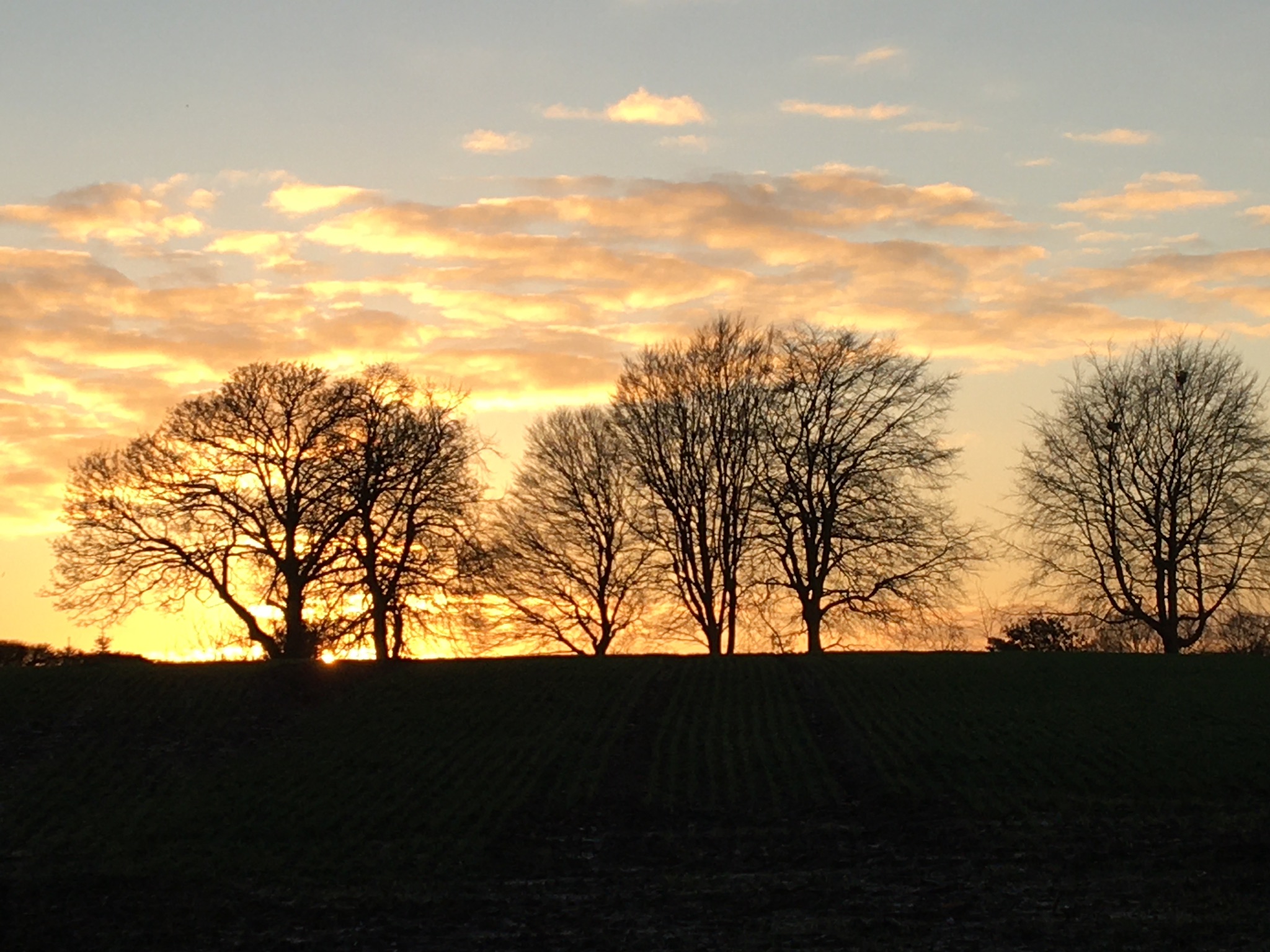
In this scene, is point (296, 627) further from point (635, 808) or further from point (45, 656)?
point (635, 808)

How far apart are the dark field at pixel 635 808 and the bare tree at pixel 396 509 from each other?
11876 mm

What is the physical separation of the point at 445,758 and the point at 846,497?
2916 centimetres

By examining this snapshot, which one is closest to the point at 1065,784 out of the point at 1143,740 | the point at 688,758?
the point at 1143,740

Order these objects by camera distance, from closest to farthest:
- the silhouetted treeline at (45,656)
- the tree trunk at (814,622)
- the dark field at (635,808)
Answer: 1. the dark field at (635,808)
2. the silhouetted treeline at (45,656)
3. the tree trunk at (814,622)

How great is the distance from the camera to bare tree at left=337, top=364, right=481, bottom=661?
5353cm

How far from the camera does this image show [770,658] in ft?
153

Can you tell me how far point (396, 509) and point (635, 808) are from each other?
28928mm

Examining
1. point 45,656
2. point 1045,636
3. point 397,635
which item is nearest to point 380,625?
point 397,635

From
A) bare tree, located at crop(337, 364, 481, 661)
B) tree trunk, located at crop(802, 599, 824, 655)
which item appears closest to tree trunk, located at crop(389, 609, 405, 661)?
A: bare tree, located at crop(337, 364, 481, 661)

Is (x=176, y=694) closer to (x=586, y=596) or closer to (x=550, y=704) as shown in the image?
(x=550, y=704)

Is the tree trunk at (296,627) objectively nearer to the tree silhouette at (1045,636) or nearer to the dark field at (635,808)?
the dark field at (635,808)

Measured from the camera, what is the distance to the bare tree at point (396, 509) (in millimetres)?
53531

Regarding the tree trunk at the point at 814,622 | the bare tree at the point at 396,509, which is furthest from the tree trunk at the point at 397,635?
the tree trunk at the point at 814,622

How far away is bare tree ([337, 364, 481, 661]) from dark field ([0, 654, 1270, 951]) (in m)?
11.9
